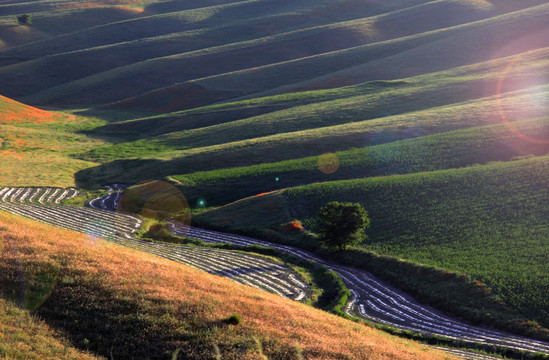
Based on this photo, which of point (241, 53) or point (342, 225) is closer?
point (342, 225)

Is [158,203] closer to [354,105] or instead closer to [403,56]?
[354,105]

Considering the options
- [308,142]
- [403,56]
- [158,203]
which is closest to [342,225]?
[158,203]

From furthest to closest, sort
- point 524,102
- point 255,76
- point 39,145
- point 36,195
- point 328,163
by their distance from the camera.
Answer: point 255,76
point 39,145
point 524,102
point 328,163
point 36,195

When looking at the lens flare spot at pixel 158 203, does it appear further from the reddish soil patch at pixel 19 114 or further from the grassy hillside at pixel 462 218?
the reddish soil patch at pixel 19 114

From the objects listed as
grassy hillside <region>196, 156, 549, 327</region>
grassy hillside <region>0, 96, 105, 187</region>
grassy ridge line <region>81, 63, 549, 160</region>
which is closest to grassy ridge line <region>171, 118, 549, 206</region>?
grassy hillside <region>196, 156, 549, 327</region>

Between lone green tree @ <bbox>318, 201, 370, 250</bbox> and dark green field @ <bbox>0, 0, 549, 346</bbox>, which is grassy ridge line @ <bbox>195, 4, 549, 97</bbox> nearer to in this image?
dark green field @ <bbox>0, 0, 549, 346</bbox>
